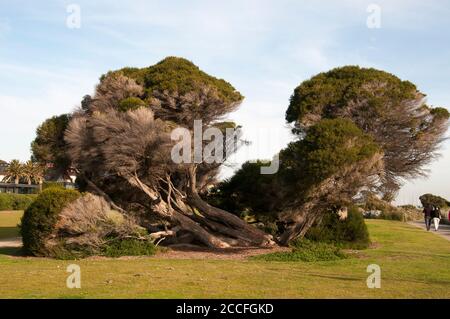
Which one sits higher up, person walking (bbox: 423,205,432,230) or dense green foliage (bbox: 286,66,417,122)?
dense green foliage (bbox: 286,66,417,122)

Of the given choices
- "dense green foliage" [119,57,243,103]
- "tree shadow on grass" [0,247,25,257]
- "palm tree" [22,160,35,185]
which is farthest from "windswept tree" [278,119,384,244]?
"palm tree" [22,160,35,185]

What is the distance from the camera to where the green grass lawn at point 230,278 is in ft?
32.4

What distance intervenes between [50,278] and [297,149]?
10.7 m

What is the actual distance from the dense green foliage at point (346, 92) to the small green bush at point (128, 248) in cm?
890

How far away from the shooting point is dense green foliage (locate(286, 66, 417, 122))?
2200cm

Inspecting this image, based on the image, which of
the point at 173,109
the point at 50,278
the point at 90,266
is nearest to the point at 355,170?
the point at 173,109

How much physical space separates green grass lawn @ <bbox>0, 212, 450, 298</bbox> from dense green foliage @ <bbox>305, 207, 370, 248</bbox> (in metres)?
3.78

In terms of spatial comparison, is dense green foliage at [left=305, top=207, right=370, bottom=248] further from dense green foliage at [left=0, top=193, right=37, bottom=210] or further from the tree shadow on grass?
dense green foliage at [left=0, top=193, right=37, bottom=210]

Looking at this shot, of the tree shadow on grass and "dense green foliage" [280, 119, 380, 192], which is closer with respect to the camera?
"dense green foliage" [280, 119, 380, 192]

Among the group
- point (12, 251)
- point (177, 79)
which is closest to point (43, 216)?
point (12, 251)

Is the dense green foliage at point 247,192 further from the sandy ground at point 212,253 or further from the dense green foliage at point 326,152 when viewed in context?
the sandy ground at point 212,253

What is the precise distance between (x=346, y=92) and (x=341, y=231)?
6393 millimetres

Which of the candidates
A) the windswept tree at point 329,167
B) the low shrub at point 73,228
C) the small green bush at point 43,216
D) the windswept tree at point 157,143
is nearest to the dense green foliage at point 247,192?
the windswept tree at point 157,143

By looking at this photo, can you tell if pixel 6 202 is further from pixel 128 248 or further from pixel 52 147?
pixel 128 248
